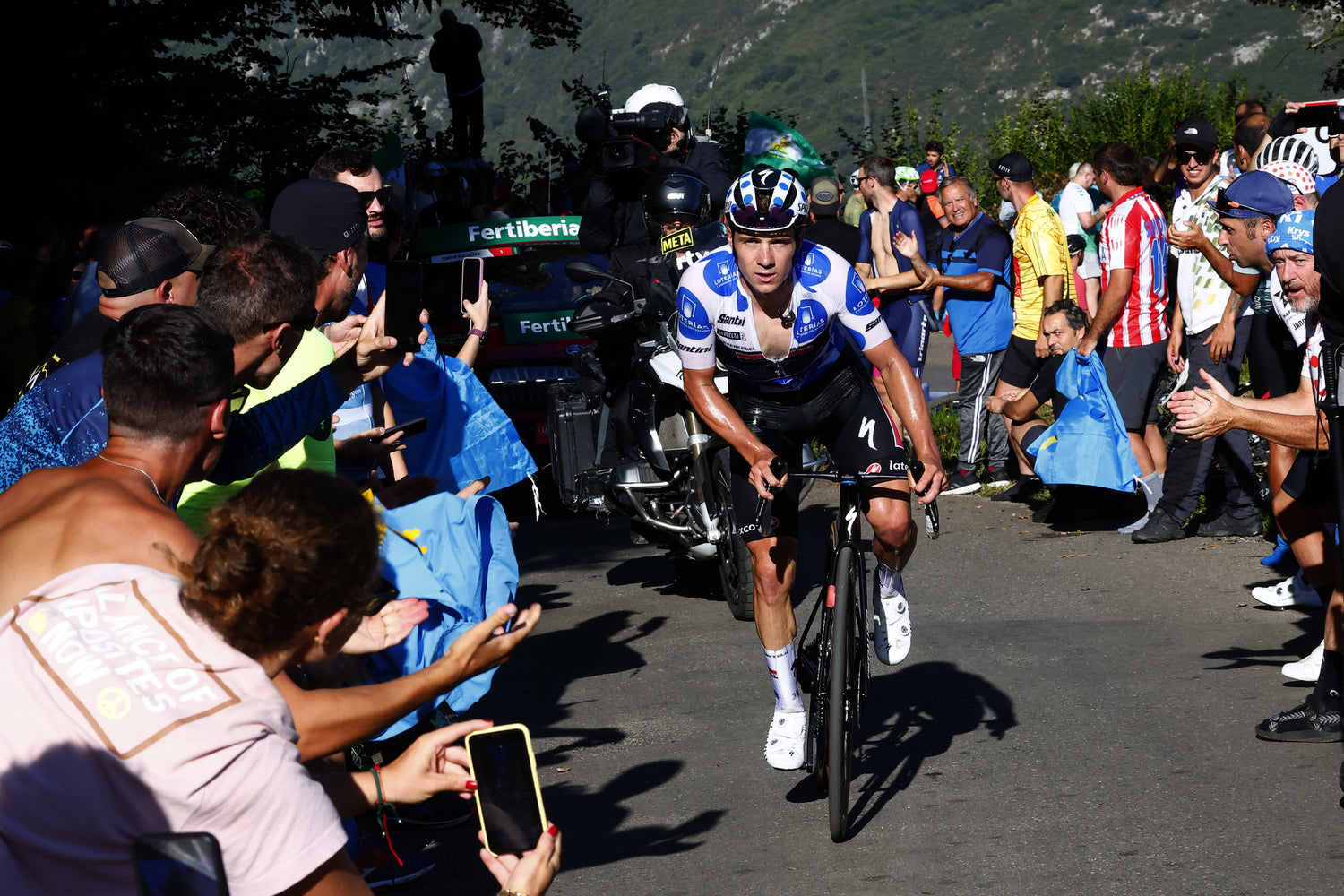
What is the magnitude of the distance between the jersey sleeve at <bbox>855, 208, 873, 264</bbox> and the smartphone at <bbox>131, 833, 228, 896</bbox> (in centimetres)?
966

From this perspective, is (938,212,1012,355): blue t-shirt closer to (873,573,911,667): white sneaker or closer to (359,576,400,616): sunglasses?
(873,573,911,667): white sneaker

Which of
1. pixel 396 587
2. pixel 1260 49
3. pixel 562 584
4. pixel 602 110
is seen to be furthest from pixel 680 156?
pixel 1260 49

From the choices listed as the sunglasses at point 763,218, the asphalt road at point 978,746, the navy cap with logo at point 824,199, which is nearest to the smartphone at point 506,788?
the asphalt road at point 978,746

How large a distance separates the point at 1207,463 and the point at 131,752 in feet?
26.2

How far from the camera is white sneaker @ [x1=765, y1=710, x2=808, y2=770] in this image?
534cm

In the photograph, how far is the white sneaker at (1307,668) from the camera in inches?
239

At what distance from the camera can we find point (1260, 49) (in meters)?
112

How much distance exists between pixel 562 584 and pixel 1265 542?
4333 millimetres

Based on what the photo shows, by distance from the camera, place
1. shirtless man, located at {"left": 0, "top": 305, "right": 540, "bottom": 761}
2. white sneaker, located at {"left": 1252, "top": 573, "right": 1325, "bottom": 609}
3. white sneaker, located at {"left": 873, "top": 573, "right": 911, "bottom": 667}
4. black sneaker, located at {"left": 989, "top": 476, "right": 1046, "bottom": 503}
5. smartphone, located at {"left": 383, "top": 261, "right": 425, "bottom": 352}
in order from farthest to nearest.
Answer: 1. black sneaker, located at {"left": 989, "top": 476, "right": 1046, "bottom": 503}
2. white sneaker, located at {"left": 1252, "top": 573, "right": 1325, "bottom": 609}
3. white sneaker, located at {"left": 873, "top": 573, "right": 911, "bottom": 667}
4. smartphone, located at {"left": 383, "top": 261, "right": 425, "bottom": 352}
5. shirtless man, located at {"left": 0, "top": 305, "right": 540, "bottom": 761}

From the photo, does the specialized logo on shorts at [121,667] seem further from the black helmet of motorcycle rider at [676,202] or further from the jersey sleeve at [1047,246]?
the jersey sleeve at [1047,246]

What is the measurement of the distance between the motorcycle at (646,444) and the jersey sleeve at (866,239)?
2799 millimetres

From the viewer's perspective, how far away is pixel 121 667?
7.32 ft

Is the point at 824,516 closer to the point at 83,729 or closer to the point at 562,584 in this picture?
the point at 562,584

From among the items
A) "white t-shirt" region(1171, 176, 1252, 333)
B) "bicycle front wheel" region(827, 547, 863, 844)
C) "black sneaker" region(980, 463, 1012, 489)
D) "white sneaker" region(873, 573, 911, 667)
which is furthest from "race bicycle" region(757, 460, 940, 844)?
"black sneaker" region(980, 463, 1012, 489)
